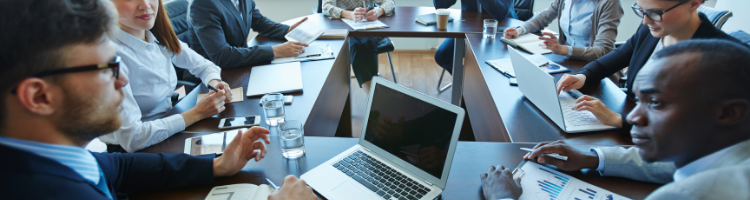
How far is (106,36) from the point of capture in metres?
0.68

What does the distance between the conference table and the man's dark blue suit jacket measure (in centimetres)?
3

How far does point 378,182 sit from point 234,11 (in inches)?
59.7

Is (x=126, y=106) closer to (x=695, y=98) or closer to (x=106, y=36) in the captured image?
(x=106, y=36)

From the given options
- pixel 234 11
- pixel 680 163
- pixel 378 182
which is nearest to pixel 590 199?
pixel 680 163

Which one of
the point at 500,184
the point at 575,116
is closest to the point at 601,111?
the point at 575,116

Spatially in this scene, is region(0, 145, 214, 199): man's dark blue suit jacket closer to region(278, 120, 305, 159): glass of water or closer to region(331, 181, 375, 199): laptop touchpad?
region(278, 120, 305, 159): glass of water

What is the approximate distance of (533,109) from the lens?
52.9 inches

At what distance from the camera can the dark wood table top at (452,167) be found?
88cm

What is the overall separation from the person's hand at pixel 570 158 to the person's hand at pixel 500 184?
0.39 feet

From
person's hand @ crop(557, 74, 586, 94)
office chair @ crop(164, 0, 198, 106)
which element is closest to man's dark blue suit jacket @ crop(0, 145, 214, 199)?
person's hand @ crop(557, 74, 586, 94)

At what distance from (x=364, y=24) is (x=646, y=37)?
1575 mm

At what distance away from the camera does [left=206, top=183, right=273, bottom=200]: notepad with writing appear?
33.9 inches

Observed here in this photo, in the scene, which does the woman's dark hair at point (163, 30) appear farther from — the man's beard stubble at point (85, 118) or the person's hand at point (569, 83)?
the person's hand at point (569, 83)

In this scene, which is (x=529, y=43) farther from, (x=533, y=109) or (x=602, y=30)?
(x=533, y=109)
